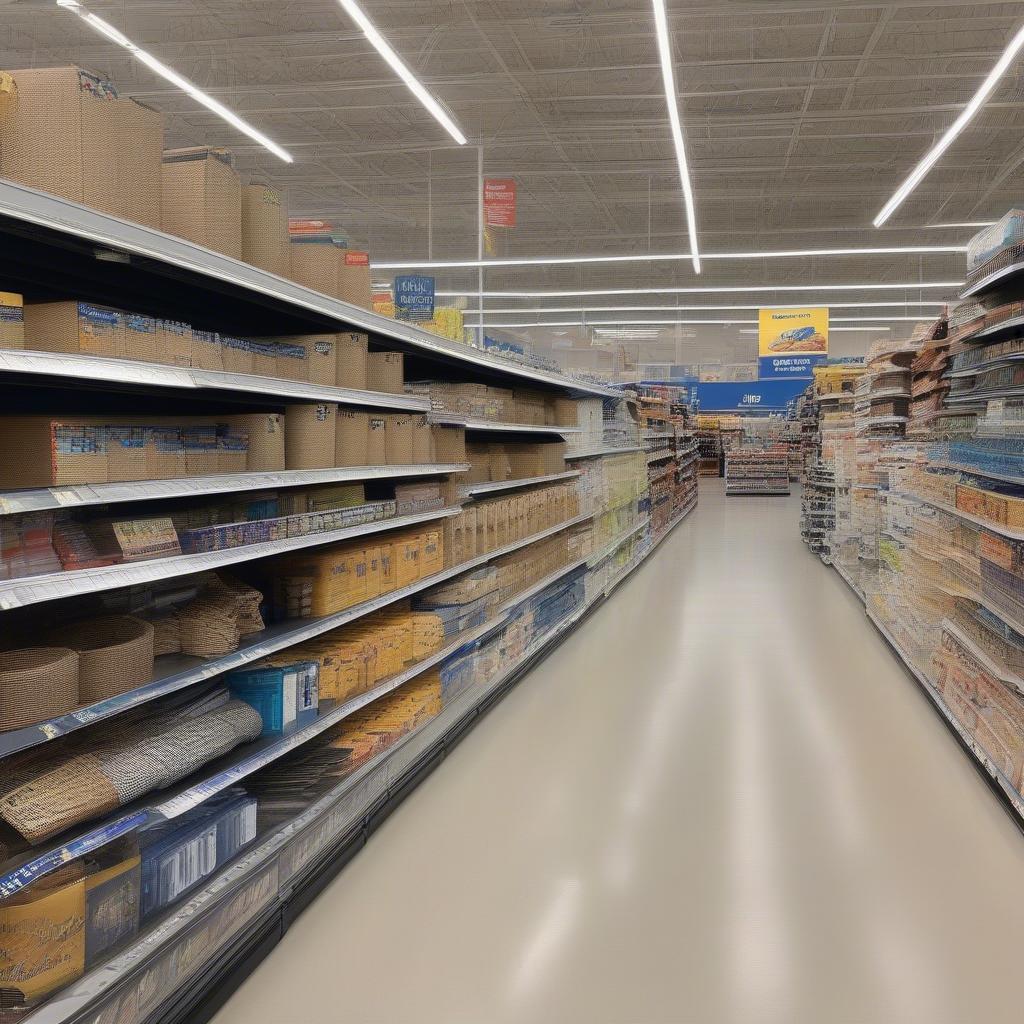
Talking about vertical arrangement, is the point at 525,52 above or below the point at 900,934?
above

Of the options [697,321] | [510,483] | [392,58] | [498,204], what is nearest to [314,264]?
[510,483]

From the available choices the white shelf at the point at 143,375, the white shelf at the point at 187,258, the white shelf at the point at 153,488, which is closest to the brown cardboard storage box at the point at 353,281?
the white shelf at the point at 187,258

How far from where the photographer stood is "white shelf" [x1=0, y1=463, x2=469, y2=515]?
69.9 inches

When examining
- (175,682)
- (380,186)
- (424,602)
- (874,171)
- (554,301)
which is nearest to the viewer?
(175,682)

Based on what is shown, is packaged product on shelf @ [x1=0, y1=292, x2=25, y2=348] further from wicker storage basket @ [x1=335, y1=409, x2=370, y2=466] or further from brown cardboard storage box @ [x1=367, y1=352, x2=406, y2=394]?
brown cardboard storage box @ [x1=367, y1=352, x2=406, y2=394]

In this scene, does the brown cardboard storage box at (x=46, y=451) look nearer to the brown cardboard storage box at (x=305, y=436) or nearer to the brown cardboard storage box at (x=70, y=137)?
the brown cardboard storage box at (x=70, y=137)

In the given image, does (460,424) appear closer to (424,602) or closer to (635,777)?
(424,602)

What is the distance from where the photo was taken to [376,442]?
354 cm

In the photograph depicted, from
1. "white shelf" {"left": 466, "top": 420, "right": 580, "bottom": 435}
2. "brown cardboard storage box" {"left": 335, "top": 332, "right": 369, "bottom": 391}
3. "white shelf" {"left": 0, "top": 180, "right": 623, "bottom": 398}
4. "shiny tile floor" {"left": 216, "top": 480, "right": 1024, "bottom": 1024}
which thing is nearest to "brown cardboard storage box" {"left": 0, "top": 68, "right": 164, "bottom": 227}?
"white shelf" {"left": 0, "top": 180, "right": 623, "bottom": 398}

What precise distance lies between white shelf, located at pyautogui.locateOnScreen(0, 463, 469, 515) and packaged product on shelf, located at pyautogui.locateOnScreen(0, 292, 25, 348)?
289mm

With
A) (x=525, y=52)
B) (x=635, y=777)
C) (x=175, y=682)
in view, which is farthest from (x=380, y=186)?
(x=175, y=682)

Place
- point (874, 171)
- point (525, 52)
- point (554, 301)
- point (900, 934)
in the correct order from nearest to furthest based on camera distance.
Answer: point (900, 934) → point (525, 52) → point (874, 171) → point (554, 301)

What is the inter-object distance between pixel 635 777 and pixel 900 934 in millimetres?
1445

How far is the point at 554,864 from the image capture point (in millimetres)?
3217
